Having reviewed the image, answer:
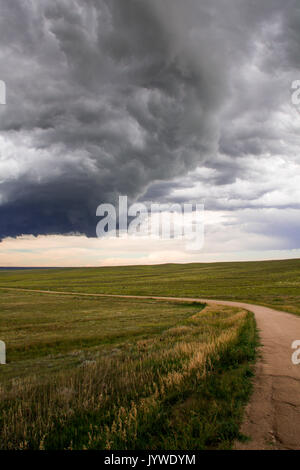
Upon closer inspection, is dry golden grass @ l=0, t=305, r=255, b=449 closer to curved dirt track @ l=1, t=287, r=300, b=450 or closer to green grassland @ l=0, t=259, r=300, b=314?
curved dirt track @ l=1, t=287, r=300, b=450

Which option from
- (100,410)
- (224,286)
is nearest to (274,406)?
(100,410)

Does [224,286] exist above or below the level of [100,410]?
below

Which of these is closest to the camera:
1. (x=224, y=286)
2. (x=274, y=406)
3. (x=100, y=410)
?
(x=274, y=406)

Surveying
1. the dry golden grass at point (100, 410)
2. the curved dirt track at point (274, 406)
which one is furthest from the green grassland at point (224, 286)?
the dry golden grass at point (100, 410)

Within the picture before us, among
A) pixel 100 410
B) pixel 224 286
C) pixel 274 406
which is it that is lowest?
pixel 224 286

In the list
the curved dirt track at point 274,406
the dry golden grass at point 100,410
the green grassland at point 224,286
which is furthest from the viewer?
the green grassland at point 224,286

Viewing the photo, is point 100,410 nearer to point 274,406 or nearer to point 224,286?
point 274,406

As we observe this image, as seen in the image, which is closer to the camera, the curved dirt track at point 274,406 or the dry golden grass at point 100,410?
the curved dirt track at point 274,406

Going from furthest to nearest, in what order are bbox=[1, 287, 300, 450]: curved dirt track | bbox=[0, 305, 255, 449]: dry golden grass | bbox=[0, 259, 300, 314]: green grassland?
1. bbox=[0, 259, 300, 314]: green grassland
2. bbox=[0, 305, 255, 449]: dry golden grass
3. bbox=[1, 287, 300, 450]: curved dirt track

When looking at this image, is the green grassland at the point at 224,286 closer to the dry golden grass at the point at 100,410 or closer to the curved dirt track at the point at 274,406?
the curved dirt track at the point at 274,406

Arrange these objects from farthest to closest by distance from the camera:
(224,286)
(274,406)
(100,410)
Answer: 1. (224,286)
2. (100,410)
3. (274,406)

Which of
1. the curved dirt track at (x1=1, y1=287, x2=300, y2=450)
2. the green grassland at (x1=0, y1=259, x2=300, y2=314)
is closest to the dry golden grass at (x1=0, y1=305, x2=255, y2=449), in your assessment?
the curved dirt track at (x1=1, y1=287, x2=300, y2=450)
